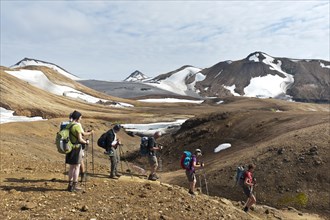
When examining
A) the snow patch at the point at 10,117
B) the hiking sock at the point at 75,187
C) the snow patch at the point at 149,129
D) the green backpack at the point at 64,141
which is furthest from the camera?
the snow patch at the point at 149,129

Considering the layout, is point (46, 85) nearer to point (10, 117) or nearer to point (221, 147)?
point (10, 117)

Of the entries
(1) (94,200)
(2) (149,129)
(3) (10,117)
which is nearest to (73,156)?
(1) (94,200)

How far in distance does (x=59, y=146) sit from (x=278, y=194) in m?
18.2

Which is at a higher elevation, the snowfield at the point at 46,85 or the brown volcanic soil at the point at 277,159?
the snowfield at the point at 46,85

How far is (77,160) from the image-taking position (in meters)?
12.9

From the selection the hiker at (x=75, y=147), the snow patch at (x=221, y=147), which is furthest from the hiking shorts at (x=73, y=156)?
the snow patch at (x=221, y=147)

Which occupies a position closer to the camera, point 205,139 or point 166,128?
point 205,139

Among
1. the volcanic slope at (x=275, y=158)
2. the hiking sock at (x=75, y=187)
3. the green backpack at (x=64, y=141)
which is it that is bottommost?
the volcanic slope at (x=275, y=158)

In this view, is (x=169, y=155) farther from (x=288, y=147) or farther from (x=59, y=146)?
(x=59, y=146)

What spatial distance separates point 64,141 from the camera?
41.0 ft

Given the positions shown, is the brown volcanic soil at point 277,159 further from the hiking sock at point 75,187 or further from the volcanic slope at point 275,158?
the hiking sock at point 75,187

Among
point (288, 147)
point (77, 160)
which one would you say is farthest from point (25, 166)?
point (288, 147)

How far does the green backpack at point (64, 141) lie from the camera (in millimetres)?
12445

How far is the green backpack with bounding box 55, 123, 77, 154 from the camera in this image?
40.8 feet
